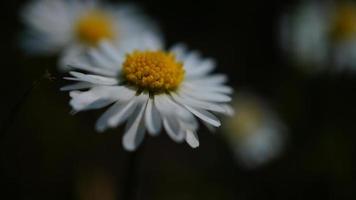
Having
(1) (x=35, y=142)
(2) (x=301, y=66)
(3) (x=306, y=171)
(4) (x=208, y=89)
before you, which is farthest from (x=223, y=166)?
(4) (x=208, y=89)

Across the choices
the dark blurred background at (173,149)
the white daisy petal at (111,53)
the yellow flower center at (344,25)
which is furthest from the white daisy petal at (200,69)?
the yellow flower center at (344,25)

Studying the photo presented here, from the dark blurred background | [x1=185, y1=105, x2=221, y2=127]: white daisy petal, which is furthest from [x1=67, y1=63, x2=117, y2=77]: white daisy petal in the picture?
the dark blurred background

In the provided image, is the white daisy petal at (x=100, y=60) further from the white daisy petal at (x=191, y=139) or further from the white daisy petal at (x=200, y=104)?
the white daisy petal at (x=191, y=139)

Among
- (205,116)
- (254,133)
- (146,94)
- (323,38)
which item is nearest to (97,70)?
(146,94)

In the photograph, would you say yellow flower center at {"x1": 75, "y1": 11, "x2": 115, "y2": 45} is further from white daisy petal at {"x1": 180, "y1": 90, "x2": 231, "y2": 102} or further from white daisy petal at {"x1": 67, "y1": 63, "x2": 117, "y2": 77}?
white daisy petal at {"x1": 180, "y1": 90, "x2": 231, "y2": 102}

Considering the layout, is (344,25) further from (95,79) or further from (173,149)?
(95,79)
